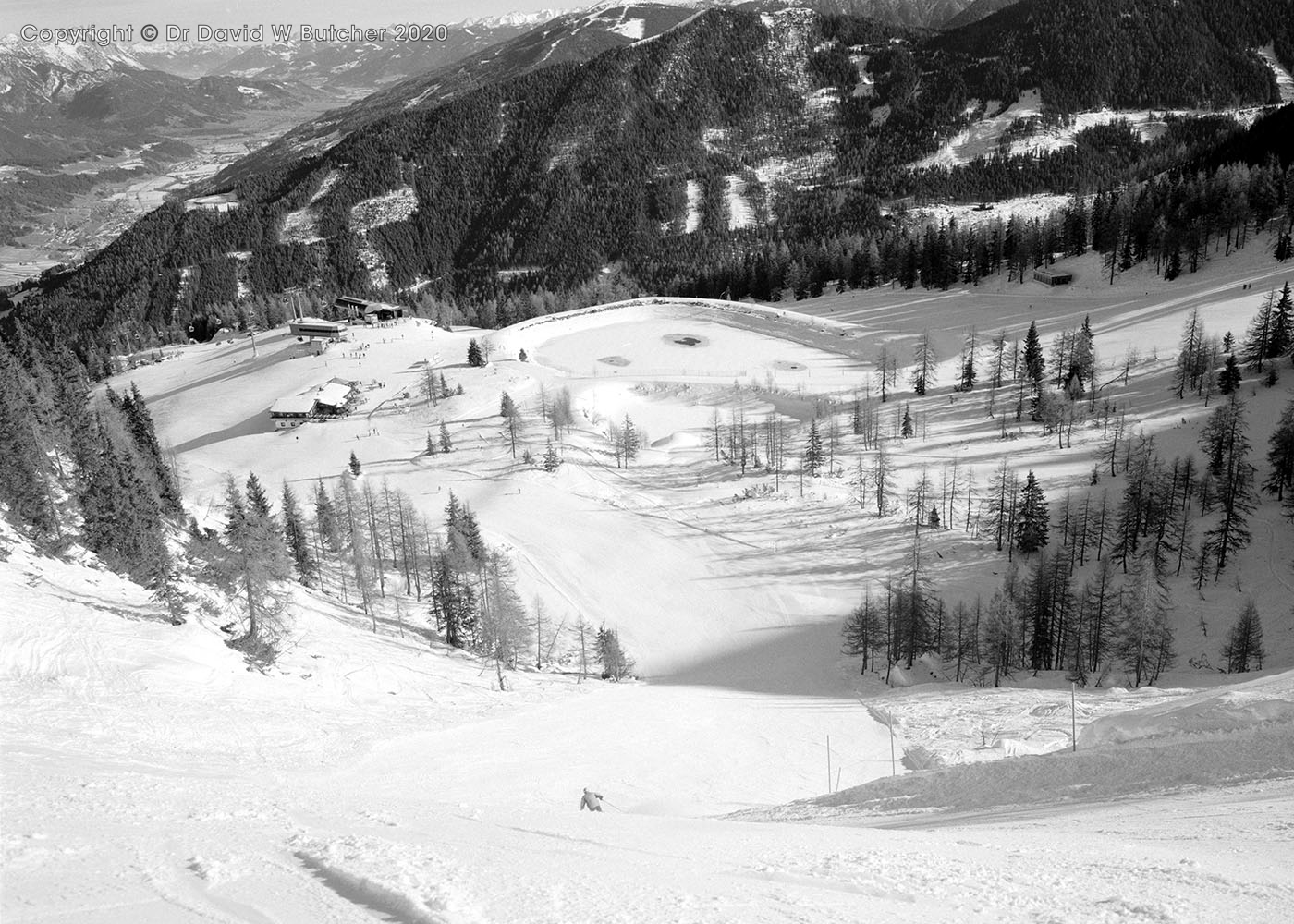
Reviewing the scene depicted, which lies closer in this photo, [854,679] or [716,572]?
[854,679]

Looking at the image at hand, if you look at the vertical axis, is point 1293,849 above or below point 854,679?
above

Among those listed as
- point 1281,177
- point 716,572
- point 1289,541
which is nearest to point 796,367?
point 716,572

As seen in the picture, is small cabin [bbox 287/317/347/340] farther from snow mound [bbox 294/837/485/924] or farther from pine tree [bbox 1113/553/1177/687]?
snow mound [bbox 294/837/485/924]

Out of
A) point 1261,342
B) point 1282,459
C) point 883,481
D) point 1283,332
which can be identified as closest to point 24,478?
point 883,481

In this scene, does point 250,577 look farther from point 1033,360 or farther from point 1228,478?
point 1033,360

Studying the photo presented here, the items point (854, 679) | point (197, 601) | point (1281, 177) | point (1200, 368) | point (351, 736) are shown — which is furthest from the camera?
point (1281, 177)

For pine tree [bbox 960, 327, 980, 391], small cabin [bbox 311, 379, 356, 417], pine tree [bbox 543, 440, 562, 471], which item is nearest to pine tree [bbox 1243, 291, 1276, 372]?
pine tree [bbox 960, 327, 980, 391]

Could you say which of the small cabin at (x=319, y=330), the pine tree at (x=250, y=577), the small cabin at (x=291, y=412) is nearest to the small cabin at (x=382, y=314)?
the small cabin at (x=319, y=330)

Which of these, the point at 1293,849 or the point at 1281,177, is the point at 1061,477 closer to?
the point at 1293,849
